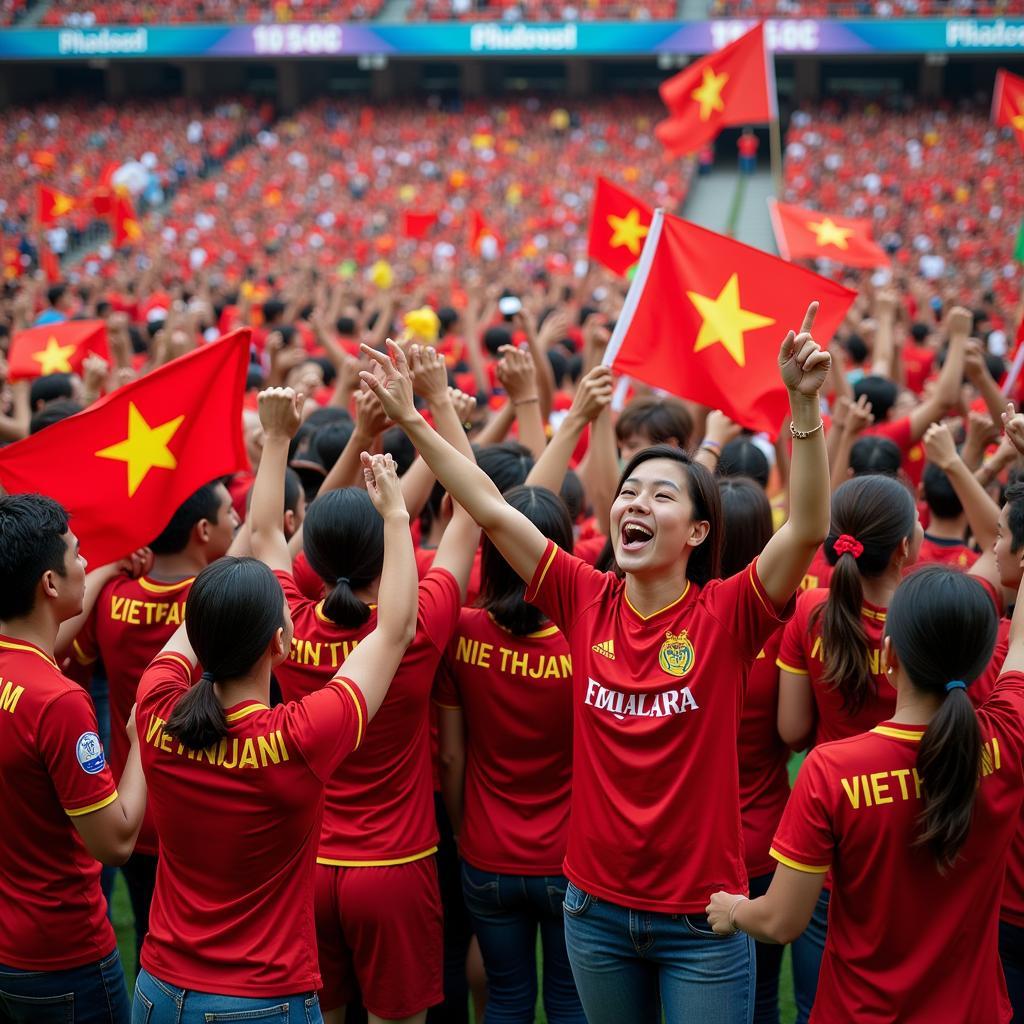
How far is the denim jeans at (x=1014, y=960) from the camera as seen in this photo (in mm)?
3035

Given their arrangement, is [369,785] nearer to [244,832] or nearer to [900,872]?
[244,832]

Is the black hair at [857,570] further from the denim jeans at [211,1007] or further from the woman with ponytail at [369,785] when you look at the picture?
the denim jeans at [211,1007]

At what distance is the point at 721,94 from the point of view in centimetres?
998

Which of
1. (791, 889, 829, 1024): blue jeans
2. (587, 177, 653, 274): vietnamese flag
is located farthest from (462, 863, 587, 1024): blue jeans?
(587, 177, 653, 274): vietnamese flag

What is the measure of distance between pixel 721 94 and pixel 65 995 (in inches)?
351

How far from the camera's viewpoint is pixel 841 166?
2723cm

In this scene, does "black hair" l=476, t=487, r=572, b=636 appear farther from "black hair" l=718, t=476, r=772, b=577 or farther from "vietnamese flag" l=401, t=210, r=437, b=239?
"vietnamese flag" l=401, t=210, r=437, b=239

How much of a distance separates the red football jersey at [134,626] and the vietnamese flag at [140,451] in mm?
131

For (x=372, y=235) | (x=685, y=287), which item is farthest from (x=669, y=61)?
(x=685, y=287)

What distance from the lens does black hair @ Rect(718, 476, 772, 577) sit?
11.8 feet

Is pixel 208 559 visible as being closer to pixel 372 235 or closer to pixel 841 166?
pixel 372 235

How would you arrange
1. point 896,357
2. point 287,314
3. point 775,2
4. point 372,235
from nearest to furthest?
point 896,357 < point 287,314 < point 372,235 < point 775,2

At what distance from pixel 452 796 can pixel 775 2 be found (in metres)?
31.7

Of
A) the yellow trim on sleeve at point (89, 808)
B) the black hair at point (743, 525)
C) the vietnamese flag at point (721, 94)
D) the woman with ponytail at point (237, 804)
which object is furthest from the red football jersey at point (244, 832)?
the vietnamese flag at point (721, 94)
